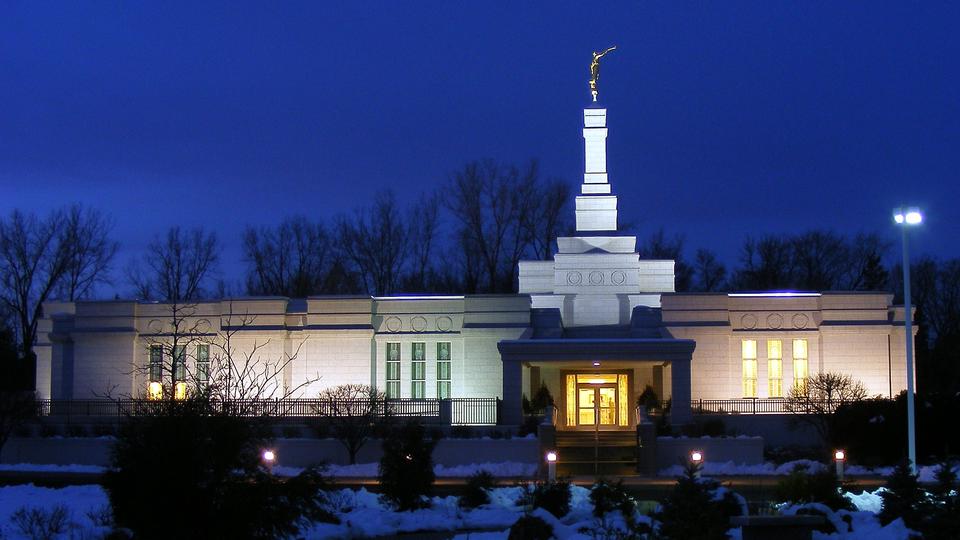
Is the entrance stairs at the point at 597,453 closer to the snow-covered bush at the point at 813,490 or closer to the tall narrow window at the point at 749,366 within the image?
the tall narrow window at the point at 749,366

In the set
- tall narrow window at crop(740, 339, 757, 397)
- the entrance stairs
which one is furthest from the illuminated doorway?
the entrance stairs

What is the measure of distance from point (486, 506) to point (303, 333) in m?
22.9

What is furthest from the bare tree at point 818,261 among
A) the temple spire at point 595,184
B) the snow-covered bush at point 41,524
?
the snow-covered bush at point 41,524

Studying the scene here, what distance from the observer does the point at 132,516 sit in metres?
17.6


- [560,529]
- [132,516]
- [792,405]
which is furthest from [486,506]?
[792,405]

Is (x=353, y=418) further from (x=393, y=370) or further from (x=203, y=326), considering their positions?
(x=203, y=326)

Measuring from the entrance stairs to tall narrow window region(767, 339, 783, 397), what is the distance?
8.20 meters

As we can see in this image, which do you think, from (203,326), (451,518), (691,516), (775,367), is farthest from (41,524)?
(775,367)

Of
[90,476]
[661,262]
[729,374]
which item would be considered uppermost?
[661,262]

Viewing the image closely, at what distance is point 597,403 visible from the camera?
4619 cm

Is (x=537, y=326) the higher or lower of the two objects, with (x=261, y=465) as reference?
higher

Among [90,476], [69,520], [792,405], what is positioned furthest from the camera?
[792,405]

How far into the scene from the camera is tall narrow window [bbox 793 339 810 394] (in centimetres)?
4650

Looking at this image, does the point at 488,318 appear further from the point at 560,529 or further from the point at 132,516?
the point at 132,516
